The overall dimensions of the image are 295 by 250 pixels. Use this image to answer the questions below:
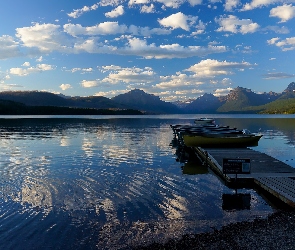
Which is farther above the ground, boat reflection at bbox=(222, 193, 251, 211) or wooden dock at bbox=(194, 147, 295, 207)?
wooden dock at bbox=(194, 147, 295, 207)

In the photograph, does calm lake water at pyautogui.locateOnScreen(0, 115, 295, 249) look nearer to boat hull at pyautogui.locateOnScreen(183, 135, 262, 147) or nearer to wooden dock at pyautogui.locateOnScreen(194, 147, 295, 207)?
wooden dock at pyautogui.locateOnScreen(194, 147, 295, 207)

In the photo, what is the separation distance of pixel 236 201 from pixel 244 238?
6.26 meters

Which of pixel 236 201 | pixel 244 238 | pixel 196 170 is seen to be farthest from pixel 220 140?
pixel 244 238

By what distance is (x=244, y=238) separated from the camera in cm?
1178

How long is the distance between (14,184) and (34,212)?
687cm

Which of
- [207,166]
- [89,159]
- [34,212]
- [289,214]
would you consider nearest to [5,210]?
[34,212]

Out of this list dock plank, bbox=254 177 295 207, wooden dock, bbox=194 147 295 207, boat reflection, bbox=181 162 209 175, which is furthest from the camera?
boat reflection, bbox=181 162 209 175

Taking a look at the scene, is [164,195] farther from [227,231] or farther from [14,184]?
[14,184]

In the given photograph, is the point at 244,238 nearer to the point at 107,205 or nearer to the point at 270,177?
the point at 107,205

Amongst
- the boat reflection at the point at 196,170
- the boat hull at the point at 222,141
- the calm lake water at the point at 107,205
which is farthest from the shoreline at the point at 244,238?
the boat hull at the point at 222,141

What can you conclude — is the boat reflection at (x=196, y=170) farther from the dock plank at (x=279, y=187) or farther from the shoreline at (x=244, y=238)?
the shoreline at (x=244, y=238)

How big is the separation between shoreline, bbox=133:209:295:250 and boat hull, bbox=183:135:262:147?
2674cm

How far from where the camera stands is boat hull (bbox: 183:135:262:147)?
40.4 m

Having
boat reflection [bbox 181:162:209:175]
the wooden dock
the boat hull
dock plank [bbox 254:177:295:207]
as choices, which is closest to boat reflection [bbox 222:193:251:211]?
dock plank [bbox 254:177:295:207]
